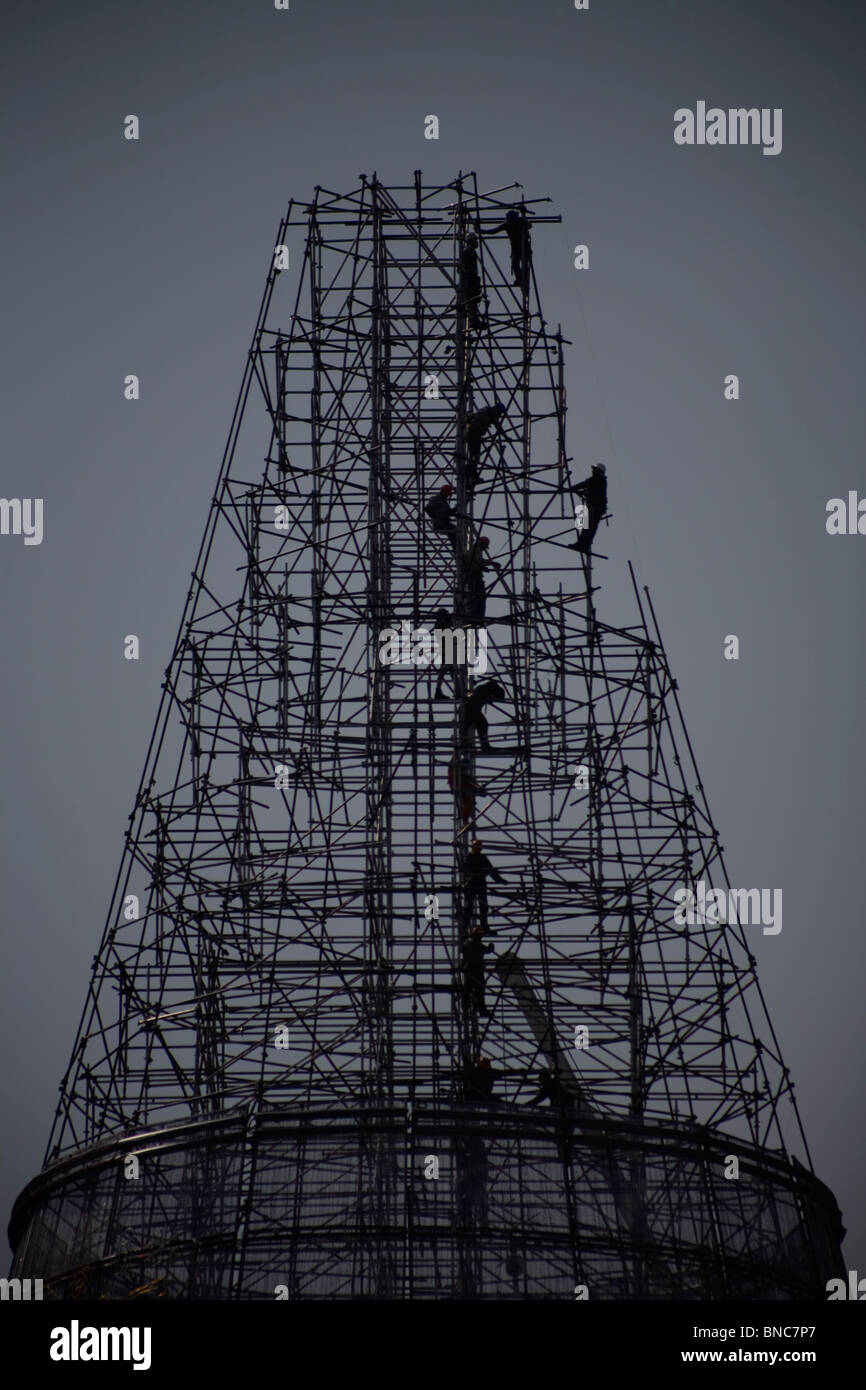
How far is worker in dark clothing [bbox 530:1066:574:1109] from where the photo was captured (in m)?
35.6

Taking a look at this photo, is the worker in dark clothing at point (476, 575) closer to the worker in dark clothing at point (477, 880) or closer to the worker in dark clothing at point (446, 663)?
the worker in dark clothing at point (446, 663)

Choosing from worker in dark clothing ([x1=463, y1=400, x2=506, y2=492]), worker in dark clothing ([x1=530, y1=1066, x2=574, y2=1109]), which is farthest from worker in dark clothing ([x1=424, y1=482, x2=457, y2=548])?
worker in dark clothing ([x1=530, y1=1066, x2=574, y2=1109])

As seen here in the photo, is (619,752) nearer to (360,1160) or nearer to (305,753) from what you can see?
(305,753)

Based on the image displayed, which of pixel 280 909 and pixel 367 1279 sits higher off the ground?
pixel 280 909

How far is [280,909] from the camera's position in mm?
39094

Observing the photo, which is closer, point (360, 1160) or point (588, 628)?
point (360, 1160)

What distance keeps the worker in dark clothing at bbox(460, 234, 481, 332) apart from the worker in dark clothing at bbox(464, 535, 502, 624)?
5.34 meters

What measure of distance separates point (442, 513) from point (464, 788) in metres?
5.89

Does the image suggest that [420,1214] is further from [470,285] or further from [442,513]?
[470,285]

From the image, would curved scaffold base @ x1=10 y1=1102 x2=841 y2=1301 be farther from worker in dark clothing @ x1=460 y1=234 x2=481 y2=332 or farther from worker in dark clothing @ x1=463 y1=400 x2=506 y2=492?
worker in dark clothing @ x1=460 y1=234 x2=481 y2=332

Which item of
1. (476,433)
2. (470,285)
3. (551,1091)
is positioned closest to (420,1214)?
(551,1091)
